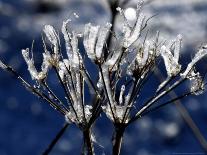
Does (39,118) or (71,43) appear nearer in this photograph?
(71,43)

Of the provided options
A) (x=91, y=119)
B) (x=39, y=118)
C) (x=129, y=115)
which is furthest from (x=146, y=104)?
(x=39, y=118)

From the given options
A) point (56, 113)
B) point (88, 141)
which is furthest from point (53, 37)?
point (56, 113)

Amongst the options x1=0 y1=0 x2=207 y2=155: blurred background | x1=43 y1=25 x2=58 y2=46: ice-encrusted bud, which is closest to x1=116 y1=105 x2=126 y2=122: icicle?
x1=43 y1=25 x2=58 y2=46: ice-encrusted bud

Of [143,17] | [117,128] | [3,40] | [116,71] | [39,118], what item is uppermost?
[3,40]

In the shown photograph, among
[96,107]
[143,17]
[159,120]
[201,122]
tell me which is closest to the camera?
[143,17]

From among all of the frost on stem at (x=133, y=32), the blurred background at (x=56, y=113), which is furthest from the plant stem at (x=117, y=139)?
the blurred background at (x=56, y=113)

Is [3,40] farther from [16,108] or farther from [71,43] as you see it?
[71,43]

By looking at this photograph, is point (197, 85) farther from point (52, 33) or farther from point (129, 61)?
point (52, 33)

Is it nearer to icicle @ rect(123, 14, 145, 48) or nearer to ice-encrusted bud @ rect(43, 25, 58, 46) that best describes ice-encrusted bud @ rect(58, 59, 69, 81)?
ice-encrusted bud @ rect(43, 25, 58, 46)
